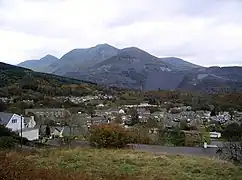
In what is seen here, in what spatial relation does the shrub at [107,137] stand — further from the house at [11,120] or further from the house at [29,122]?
the house at [29,122]

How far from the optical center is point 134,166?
1041 cm

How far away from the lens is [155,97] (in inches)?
3445

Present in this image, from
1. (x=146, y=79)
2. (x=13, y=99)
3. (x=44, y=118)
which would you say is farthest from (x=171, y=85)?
(x=44, y=118)

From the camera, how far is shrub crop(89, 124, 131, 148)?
1695 cm

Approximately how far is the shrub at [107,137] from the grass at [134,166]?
4.64 m

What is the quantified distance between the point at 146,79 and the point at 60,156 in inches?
5767

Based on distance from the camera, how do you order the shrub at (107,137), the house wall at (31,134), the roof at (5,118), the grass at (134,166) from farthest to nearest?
the roof at (5,118)
the house wall at (31,134)
the shrub at (107,137)
the grass at (134,166)

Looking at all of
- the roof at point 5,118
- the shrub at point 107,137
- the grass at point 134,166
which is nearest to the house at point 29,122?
the roof at point 5,118

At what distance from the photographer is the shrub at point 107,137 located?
17.0 metres

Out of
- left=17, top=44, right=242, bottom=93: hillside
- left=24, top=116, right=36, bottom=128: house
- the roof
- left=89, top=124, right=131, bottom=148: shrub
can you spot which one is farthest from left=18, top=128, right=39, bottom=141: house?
left=17, top=44, right=242, bottom=93: hillside

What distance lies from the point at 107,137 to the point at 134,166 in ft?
21.8

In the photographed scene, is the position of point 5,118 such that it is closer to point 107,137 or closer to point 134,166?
point 107,137

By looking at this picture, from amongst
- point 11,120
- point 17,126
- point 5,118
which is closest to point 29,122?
point 17,126

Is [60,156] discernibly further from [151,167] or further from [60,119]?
[60,119]
